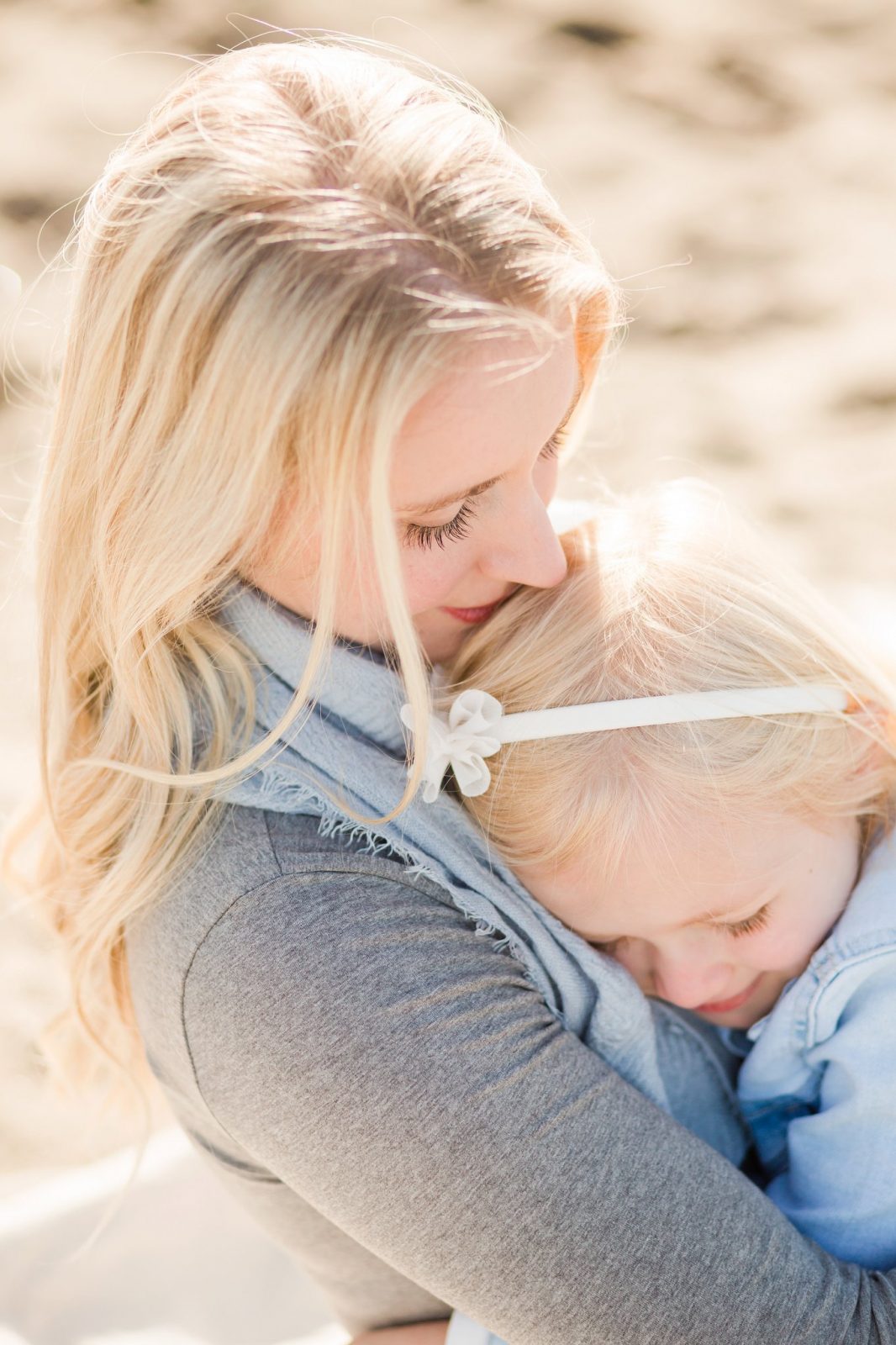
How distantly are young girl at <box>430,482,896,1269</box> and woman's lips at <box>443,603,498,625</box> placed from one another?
35mm

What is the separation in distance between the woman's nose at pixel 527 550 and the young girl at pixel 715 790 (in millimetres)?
75

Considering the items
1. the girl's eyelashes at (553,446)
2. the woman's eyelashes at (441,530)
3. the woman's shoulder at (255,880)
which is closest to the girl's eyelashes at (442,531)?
the woman's eyelashes at (441,530)

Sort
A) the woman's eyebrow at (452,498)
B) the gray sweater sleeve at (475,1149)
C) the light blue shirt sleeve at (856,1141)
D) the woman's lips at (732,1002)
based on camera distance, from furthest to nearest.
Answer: the woman's lips at (732,1002) < the light blue shirt sleeve at (856,1141) < the woman's eyebrow at (452,498) < the gray sweater sleeve at (475,1149)

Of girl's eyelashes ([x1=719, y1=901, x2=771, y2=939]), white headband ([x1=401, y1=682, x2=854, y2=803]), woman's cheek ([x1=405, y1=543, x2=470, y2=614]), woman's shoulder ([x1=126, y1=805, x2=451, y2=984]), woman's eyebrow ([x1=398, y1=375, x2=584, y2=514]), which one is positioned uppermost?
woman's eyebrow ([x1=398, y1=375, x2=584, y2=514])

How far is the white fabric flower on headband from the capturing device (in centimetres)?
144

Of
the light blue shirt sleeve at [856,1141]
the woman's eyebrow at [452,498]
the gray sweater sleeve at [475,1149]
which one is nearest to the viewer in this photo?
the gray sweater sleeve at [475,1149]

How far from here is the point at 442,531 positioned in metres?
1.37

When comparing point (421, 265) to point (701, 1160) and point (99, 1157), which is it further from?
point (99, 1157)

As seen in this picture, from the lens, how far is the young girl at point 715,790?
1454mm

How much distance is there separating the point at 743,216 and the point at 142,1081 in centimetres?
390

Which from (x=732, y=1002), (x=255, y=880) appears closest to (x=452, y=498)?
(x=255, y=880)

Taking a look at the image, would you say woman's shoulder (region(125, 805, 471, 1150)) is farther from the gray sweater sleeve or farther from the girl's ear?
the girl's ear

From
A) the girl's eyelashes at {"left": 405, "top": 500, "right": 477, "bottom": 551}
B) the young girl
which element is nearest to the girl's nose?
the young girl

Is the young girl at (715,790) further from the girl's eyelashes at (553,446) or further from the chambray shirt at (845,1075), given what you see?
the girl's eyelashes at (553,446)
